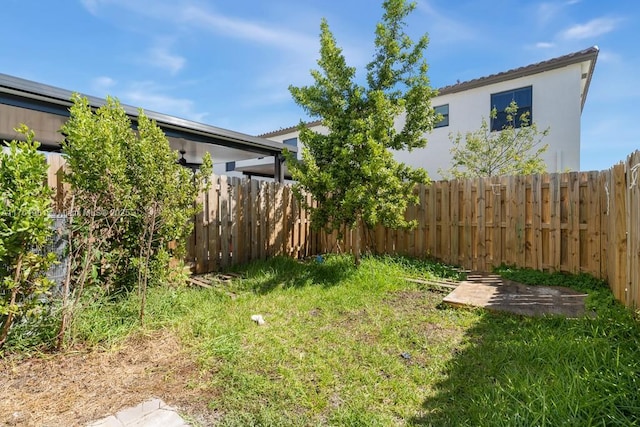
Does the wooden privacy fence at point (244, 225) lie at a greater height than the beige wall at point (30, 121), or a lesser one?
lesser

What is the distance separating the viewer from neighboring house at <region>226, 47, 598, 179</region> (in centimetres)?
955

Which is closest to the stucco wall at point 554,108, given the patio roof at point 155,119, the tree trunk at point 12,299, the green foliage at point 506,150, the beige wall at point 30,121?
the green foliage at point 506,150

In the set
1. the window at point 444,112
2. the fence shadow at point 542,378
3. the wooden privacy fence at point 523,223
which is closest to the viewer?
the fence shadow at point 542,378

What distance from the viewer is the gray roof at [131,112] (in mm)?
3887

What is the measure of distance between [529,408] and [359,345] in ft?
4.69

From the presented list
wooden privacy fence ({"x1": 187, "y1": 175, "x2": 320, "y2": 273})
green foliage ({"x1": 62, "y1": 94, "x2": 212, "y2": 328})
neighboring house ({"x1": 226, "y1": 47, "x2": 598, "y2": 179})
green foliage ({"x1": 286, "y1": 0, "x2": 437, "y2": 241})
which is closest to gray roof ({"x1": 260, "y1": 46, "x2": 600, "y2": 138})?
neighboring house ({"x1": 226, "y1": 47, "x2": 598, "y2": 179})

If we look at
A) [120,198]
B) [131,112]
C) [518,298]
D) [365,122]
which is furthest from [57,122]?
[518,298]

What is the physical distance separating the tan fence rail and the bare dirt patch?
243 cm

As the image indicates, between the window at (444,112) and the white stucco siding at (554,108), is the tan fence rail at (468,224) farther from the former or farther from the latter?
the window at (444,112)

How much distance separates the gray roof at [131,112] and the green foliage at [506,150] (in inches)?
250

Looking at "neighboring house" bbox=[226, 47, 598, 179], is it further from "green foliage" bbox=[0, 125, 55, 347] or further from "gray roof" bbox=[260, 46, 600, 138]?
"green foliage" bbox=[0, 125, 55, 347]

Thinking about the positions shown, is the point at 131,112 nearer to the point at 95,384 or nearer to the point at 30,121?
the point at 30,121

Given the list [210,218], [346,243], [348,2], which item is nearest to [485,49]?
[348,2]

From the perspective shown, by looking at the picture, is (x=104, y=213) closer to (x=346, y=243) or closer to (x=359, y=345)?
(x=359, y=345)
